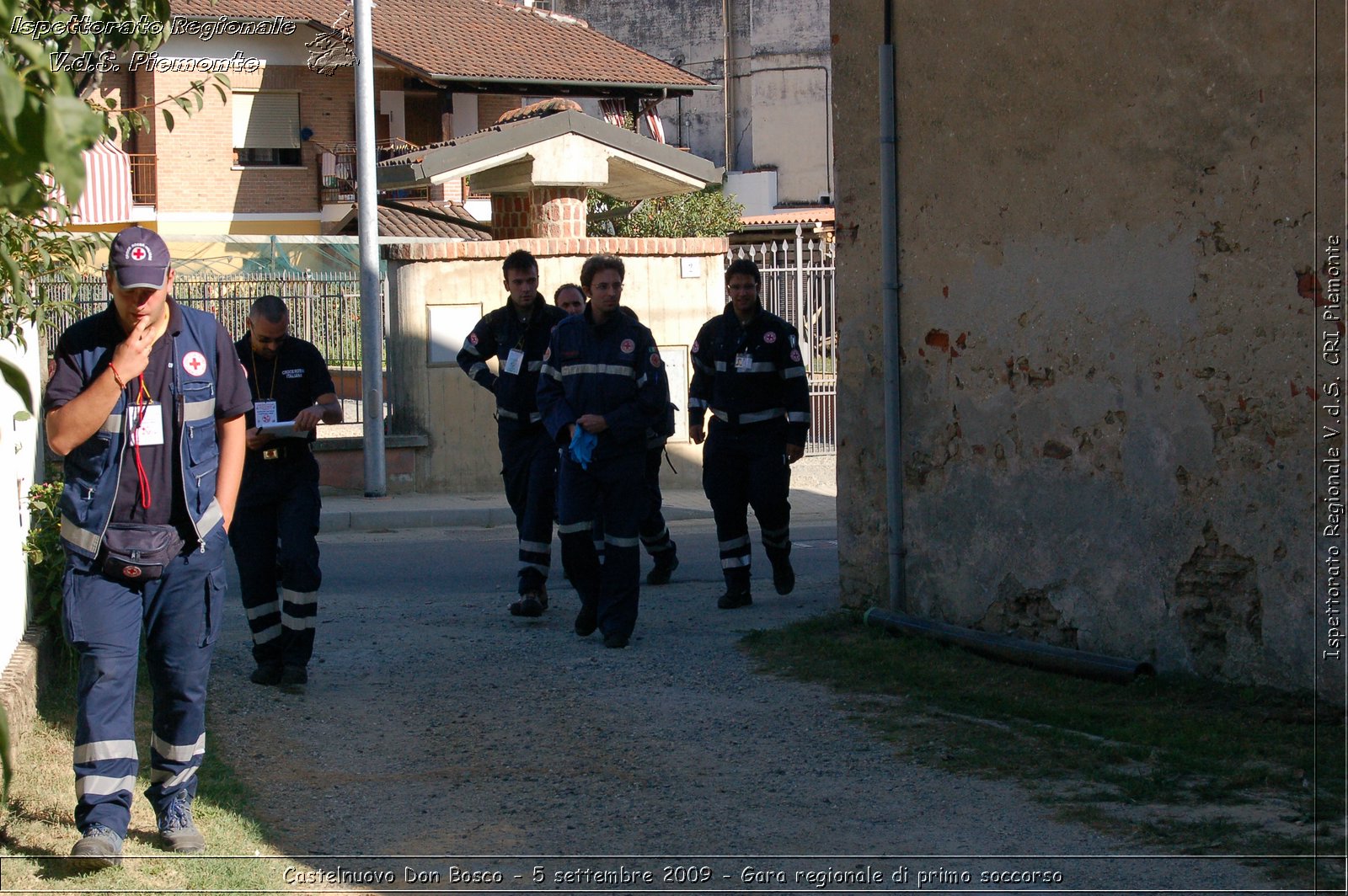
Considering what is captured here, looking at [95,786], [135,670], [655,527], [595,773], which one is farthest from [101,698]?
[655,527]

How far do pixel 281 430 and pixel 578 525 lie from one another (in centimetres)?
178

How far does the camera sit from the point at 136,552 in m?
4.53

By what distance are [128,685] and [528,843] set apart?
1380mm

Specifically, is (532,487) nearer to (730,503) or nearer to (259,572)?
(730,503)

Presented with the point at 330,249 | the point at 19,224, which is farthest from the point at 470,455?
the point at 330,249

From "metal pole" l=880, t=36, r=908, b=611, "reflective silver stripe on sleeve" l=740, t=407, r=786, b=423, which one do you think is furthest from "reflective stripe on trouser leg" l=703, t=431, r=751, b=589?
"metal pole" l=880, t=36, r=908, b=611

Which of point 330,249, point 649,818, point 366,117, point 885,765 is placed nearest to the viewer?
point 649,818

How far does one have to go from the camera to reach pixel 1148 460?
6445mm

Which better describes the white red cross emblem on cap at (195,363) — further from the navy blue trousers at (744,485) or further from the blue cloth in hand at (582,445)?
the navy blue trousers at (744,485)

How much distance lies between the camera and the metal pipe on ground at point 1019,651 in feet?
21.2

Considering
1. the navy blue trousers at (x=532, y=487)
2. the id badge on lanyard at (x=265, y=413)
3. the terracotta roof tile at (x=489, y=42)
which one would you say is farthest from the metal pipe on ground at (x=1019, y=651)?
the terracotta roof tile at (x=489, y=42)

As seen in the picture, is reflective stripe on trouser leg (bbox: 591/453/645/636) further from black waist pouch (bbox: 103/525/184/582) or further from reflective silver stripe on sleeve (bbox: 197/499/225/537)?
black waist pouch (bbox: 103/525/184/582)

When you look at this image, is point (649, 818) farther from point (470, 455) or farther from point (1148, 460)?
point (470, 455)

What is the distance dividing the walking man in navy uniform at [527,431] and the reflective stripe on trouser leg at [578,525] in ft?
2.06
